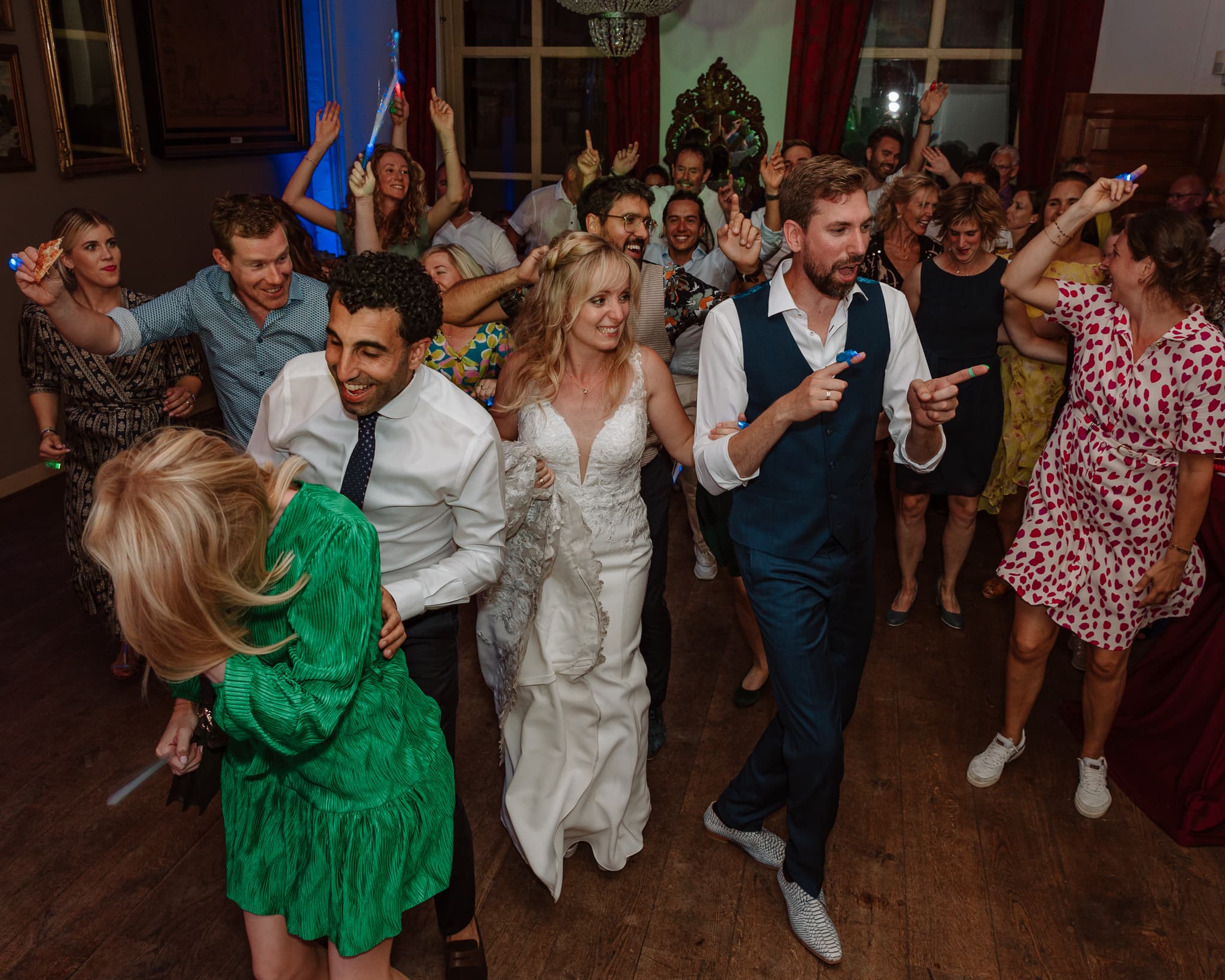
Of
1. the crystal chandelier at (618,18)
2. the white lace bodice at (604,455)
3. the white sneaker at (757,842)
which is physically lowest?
the white sneaker at (757,842)

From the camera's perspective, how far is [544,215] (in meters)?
5.65

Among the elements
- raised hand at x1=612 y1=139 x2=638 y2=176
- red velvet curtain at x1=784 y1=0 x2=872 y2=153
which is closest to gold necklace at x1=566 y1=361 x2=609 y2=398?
raised hand at x1=612 y1=139 x2=638 y2=176

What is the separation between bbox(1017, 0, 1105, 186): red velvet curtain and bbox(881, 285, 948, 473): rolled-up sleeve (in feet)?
17.3

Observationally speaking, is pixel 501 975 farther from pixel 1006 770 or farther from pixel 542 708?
pixel 1006 770

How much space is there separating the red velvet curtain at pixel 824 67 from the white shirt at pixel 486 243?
3005mm

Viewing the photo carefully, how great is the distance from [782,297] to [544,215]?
3721 mm

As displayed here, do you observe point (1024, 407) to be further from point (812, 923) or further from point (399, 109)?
point (399, 109)

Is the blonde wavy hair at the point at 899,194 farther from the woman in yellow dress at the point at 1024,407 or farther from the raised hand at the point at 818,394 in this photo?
the raised hand at the point at 818,394

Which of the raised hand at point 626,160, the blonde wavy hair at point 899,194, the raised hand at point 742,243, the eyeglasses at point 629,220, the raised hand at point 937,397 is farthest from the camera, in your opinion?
the raised hand at point 626,160

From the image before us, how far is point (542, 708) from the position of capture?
2.45m

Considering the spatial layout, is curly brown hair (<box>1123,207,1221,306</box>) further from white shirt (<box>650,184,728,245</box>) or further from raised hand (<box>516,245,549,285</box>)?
white shirt (<box>650,184,728,245</box>)

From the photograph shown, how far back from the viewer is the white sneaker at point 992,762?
2.87m

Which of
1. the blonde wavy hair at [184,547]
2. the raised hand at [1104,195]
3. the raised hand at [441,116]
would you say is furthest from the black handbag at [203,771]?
the raised hand at [441,116]

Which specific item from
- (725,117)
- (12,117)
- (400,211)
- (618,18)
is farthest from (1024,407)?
(12,117)
